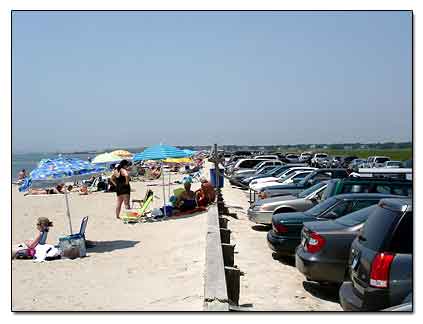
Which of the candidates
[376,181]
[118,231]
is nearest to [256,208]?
[376,181]

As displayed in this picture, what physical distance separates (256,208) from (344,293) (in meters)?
7.36

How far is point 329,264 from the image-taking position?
6.84m

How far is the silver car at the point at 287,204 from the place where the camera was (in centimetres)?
1176

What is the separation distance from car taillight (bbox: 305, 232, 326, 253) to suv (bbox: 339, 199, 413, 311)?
78.5 inches

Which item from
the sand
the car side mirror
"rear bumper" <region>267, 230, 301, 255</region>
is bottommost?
the sand

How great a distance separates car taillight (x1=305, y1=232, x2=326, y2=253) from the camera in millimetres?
6938

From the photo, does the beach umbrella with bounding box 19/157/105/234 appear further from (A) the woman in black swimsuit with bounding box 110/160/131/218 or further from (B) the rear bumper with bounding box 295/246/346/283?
(B) the rear bumper with bounding box 295/246/346/283

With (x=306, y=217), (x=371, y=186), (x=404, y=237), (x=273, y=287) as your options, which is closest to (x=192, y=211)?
(x=371, y=186)

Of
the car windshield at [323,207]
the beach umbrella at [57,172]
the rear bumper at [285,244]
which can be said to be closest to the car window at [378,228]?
the car windshield at [323,207]

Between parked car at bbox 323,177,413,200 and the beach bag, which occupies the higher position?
parked car at bbox 323,177,413,200

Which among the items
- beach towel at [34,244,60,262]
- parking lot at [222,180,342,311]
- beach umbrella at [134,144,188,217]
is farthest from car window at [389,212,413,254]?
beach umbrella at [134,144,188,217]

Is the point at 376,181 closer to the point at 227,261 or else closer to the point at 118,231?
the point at 227,261

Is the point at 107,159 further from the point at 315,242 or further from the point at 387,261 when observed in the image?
the point at 387,261
